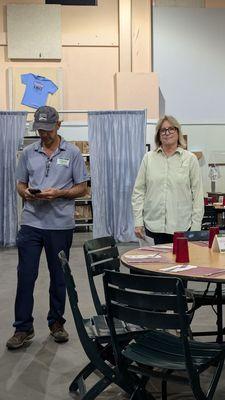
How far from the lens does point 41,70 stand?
9289mm

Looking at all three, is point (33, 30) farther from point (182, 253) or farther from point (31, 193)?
point (182, 253)

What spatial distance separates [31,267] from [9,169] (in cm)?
442

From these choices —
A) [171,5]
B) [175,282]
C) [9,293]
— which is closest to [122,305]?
[175,282]

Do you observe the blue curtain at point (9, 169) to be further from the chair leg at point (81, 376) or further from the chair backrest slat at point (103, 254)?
the chair leg at point (81, 376)

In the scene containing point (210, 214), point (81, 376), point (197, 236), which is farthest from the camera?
point (210, 214)

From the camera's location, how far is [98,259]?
2.75 m

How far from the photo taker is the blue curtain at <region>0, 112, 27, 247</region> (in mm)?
7359

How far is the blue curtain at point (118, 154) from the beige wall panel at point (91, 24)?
2.65m

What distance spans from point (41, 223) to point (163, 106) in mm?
6711

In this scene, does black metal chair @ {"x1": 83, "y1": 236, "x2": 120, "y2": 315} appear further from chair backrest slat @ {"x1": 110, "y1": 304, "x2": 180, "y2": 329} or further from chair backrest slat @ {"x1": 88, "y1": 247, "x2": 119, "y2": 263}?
chair backrest slat @ {"x1": 110, "y1": 304, "x2": 180, "y2": 329}

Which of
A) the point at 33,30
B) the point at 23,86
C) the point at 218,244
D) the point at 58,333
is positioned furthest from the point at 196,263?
the point at 33,30

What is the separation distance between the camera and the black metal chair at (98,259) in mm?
2658

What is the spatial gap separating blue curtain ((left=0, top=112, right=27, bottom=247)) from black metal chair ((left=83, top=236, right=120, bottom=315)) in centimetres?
471

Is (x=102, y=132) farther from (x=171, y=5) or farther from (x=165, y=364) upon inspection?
(x=165, y=364)
